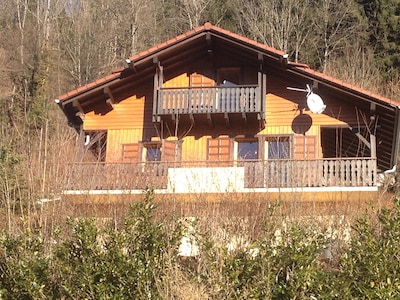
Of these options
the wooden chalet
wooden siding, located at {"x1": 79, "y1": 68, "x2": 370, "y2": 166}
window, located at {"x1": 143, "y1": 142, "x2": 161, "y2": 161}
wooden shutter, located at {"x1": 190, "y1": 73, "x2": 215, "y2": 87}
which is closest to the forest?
wooden siding, located at {"x1": 79, "y1": 68, "x2": 370, "y2": 166}

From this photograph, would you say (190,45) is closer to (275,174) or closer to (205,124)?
(205,124)

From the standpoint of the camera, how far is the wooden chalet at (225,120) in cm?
1697

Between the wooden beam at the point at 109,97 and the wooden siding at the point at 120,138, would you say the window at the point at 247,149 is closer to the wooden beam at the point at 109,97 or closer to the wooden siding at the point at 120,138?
the wooden siding at the point at 120,138

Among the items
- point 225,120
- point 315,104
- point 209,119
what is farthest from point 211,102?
point 315,104

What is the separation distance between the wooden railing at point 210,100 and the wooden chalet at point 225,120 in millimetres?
30

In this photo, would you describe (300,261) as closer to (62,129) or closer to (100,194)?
(100,194)

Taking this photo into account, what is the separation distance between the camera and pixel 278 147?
19.1 meters

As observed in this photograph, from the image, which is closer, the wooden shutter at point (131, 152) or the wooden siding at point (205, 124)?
the wooden siding at point (205, 124)

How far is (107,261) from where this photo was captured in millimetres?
9367

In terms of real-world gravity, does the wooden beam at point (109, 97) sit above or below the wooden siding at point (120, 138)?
above

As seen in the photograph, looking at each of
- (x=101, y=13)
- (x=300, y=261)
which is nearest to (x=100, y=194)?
(x=300, y=261)

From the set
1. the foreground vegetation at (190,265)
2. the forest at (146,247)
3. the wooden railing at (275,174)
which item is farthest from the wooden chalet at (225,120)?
the foreground vegetation at (190,265)

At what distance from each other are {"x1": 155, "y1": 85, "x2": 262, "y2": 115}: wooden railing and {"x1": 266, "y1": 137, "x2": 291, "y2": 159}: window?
1437mm

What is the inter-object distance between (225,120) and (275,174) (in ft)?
9.46
